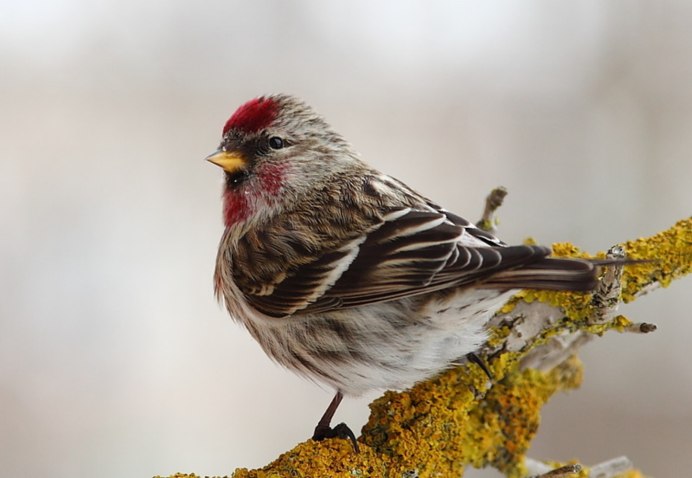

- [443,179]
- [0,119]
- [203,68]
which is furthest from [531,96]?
[0,119]

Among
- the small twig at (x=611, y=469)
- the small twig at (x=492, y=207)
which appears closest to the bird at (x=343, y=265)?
the small twig at (x=492, y=207)

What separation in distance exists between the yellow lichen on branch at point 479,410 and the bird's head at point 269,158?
666mm

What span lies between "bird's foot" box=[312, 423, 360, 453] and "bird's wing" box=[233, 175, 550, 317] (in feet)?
0.97

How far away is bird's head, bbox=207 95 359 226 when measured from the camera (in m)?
2.40

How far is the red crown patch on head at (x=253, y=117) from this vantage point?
2.43 metres

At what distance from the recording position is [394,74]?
515cm

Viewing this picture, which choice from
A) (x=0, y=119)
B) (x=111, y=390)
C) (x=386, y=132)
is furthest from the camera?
(x=386, y=132)

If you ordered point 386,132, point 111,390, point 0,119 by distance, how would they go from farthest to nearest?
1. point 386,132
2. point 0,119
3. point 111,390

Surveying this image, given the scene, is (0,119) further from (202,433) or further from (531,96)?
(531,96)

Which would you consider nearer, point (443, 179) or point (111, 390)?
point (111, 390)

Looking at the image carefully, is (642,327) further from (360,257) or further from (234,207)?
(234,207)

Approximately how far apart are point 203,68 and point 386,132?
1155 millimetres

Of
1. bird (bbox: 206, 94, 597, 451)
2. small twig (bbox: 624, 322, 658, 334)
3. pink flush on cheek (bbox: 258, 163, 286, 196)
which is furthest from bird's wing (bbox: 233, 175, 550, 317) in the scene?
small twig (bbox: 624, 322, 658, 334)

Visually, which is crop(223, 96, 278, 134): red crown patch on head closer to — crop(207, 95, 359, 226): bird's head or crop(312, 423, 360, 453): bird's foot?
crop(207, 95, 359, 226): bird's head
